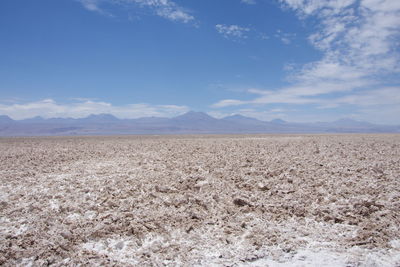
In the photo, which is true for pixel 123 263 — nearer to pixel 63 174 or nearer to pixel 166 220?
pixel 166 220

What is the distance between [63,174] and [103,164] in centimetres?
204

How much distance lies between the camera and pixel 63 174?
923cm

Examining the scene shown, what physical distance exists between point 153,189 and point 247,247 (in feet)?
11.8

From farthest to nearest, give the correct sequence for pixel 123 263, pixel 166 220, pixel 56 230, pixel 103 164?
pixel 103 164
pixel 166 220
pixel 56 230
pixel 123 263

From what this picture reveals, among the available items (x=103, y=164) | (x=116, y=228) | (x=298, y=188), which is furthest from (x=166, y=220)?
(x=103, y=164)

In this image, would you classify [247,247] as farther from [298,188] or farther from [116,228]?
[298,188]

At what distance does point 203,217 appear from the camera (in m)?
5.72

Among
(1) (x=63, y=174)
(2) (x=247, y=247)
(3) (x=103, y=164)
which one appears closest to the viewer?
(2) (x=247, y=247)

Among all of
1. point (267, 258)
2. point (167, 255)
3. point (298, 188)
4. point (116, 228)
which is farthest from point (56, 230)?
point (298, 188)

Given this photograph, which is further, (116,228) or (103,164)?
(103,164)

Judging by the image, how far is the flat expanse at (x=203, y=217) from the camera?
14.1 feet

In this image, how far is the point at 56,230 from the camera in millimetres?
5082

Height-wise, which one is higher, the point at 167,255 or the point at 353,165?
the point at 353,165

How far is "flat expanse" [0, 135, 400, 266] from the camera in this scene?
4312 millimetres
